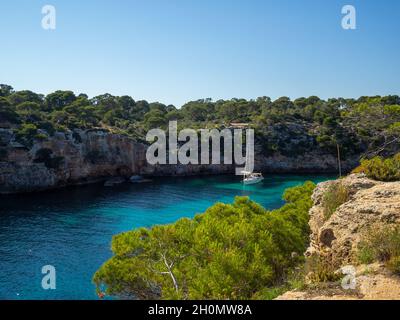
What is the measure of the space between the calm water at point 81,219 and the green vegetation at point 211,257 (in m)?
8.37

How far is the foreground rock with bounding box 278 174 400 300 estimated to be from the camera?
A: 643 centimetres

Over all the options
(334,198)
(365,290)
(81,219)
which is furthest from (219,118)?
(365,290)

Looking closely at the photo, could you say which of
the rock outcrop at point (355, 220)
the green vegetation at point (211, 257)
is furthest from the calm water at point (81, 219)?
the rock outcrop at point (355, 220)

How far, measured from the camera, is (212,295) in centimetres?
932

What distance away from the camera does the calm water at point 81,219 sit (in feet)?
68.6

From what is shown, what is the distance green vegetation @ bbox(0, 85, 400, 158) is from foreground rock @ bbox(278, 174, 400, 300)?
139 feet

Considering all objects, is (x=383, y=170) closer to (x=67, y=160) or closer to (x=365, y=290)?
(x=365, y=290)

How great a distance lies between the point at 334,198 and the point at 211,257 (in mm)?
4639

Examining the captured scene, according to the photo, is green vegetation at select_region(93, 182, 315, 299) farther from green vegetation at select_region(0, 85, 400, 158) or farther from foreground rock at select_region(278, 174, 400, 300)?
green vegetation at select_region(0, 85, 400, 158)

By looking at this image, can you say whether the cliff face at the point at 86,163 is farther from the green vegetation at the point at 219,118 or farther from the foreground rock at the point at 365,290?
the foreground rock at the point at 365,290

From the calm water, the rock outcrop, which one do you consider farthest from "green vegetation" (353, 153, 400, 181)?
the calm water

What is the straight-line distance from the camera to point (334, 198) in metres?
11.7

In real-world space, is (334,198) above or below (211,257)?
above
